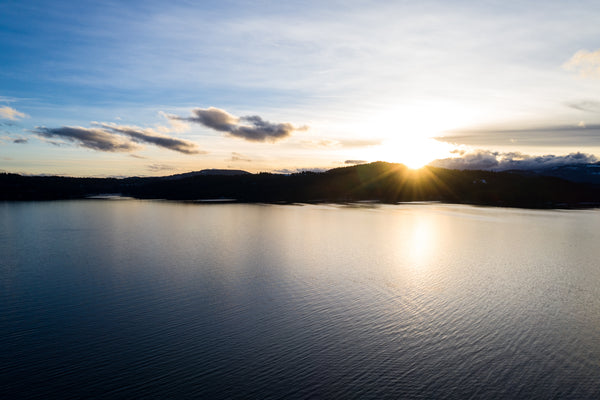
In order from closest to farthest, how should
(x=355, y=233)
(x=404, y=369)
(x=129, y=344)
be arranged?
(x=404, y=369)
(x=129, y=344)
(x=355, y=233)

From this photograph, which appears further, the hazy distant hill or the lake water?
the hazy distant hill

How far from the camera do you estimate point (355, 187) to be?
528 feet

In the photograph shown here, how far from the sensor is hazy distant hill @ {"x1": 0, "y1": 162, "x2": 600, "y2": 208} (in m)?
144

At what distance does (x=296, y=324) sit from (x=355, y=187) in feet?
485

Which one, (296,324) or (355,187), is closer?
(296,324)

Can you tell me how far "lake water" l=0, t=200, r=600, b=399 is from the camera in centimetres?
1123

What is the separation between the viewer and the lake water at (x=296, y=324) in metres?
11.2

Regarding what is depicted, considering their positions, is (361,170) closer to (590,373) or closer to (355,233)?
(355,233)

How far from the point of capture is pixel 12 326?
1474 cm

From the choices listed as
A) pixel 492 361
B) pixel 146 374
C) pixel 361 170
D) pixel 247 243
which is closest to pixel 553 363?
pixel 492 361

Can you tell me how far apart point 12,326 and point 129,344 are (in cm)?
561

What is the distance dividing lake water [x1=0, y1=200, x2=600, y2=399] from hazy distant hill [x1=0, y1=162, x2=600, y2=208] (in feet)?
360

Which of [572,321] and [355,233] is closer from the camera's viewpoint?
[572,321]

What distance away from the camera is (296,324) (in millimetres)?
15641
